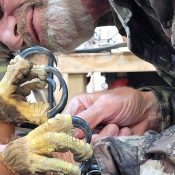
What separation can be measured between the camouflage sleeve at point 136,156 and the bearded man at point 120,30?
0.06 ft

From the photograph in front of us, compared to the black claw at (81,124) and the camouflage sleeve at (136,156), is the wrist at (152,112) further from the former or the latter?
the black claw at (81,124)

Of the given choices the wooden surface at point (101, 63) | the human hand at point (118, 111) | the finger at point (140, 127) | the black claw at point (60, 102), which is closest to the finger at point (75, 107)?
the human hand at point (118, 111)

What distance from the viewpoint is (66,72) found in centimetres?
157

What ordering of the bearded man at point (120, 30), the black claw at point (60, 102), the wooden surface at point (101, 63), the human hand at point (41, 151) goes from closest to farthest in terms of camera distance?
the human hand at point (41, 151) → the black claw at point (60, 102) → the bearded man at point (120, 30) → the wooden surface at point (101, 63)

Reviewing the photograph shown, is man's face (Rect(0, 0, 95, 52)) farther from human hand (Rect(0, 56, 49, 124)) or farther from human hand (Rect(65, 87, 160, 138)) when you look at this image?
human hand (Rect(0, 56, 49, 124))

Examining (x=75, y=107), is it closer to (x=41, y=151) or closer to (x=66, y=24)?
(x=66, y=24)

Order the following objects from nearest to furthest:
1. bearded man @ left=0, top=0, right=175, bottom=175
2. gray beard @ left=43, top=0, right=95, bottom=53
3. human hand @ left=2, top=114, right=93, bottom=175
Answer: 1. human hand @ left=2, top=114, right=93, bottom=175
2. bearded man @ left=0, top=0, right=175, bottom=175
3. gray beard @ left=43, top=0, right=95, bottom=53

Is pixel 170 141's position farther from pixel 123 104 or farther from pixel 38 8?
pixel 38 8

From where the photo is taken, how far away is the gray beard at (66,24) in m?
0.89

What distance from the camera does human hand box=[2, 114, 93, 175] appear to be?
49cm

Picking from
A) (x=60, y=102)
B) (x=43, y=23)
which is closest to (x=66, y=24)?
(x=43, y=23)

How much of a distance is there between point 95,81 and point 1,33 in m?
1.45

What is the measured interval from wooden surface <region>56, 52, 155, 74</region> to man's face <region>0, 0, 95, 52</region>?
587 mm

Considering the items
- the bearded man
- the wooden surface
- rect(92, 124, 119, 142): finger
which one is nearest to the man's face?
the bearded man
